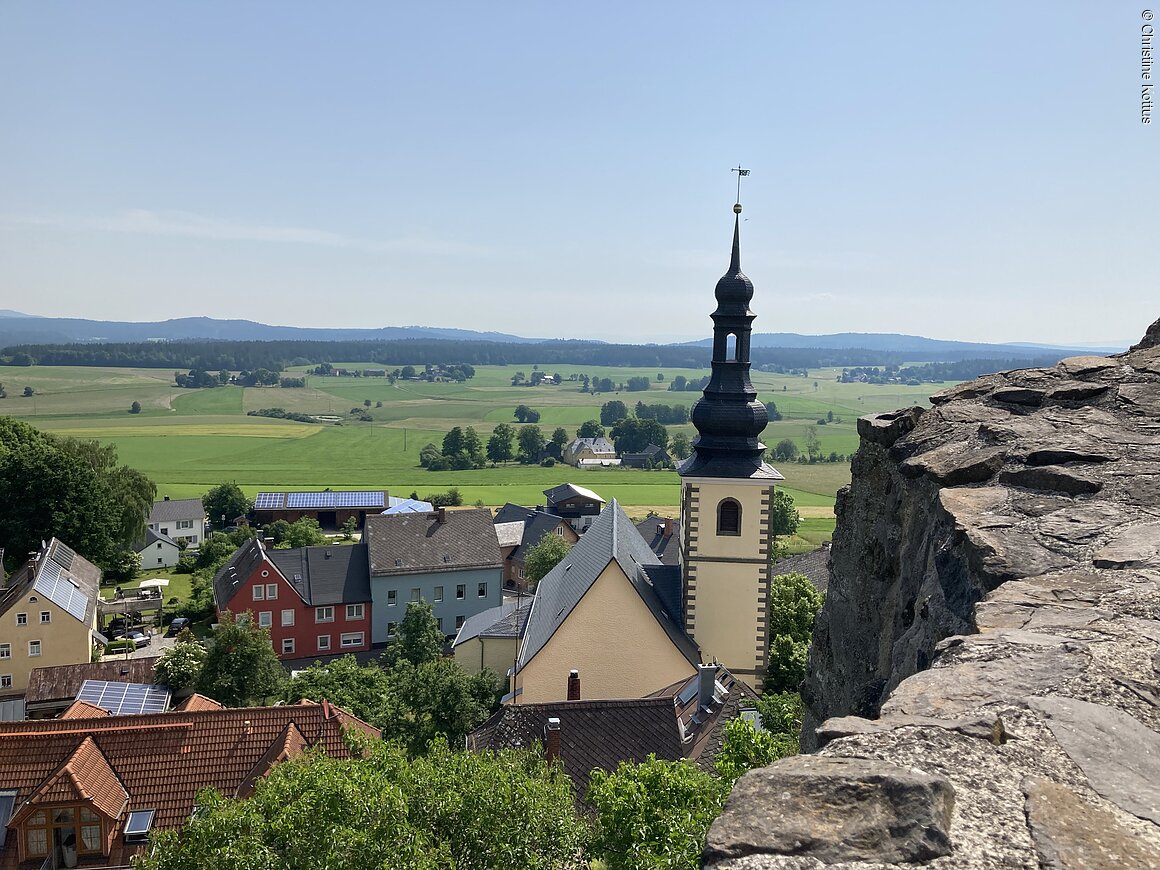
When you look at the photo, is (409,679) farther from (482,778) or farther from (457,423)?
(457,423)

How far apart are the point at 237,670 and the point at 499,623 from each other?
10.00 metres

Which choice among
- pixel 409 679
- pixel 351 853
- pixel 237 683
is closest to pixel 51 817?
pixel 351 853

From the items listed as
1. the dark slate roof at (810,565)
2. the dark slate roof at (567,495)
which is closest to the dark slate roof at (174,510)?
the dark slate roof at (567,495)

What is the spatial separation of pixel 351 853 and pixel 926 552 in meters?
7.91

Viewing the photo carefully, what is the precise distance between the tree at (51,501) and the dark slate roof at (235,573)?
345 inches

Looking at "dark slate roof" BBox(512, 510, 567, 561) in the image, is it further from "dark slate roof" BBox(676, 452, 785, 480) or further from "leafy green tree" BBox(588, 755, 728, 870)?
A: "leafy green tree" BBox(588, 755, 728, 870)

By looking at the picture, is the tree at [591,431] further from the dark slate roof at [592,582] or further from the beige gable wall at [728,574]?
the beige gable wall at [728,574]

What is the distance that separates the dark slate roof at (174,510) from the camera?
70.8 m

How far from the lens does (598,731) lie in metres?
21.0

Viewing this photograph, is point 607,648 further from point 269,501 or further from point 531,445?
point 531,445

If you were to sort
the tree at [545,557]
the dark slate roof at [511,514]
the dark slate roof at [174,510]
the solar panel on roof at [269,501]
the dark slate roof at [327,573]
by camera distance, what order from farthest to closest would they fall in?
the solar panel on roof at [269,501], the dark slate roof at [511,514], the dark slate roof at [174,510], the tree at [545,557], the dark slate roof at [327,573]

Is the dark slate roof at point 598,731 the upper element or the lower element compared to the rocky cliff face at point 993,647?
lower

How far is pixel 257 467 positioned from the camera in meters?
112

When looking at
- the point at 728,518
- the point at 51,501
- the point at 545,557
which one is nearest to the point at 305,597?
the point at 545,557
